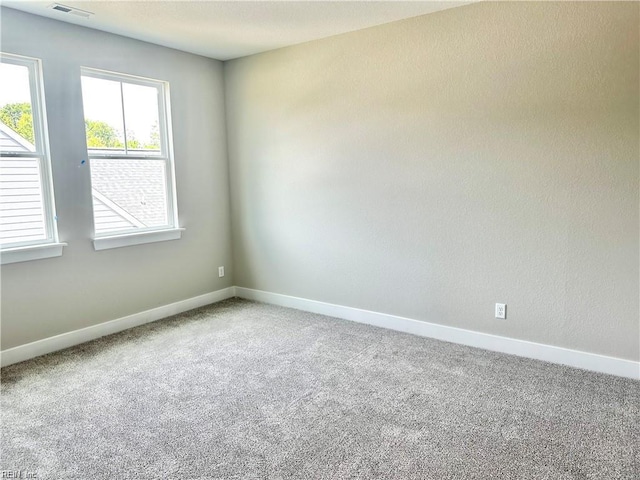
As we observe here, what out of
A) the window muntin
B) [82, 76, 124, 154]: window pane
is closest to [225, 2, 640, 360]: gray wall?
[82, 76, 124, 154]: window pane

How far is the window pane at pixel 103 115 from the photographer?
3.56m

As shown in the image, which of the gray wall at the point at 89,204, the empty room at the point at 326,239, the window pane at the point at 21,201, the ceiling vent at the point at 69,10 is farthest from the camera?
the gray wall at the point at 89,204

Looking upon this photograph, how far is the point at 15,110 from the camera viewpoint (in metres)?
3.14

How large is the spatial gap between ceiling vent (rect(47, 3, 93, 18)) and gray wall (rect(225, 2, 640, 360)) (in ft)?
5.10

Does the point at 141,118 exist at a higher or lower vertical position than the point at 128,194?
higher

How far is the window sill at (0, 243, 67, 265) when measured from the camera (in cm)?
309

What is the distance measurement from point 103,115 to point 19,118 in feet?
2.11

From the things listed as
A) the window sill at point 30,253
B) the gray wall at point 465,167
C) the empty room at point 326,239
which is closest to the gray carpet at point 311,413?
the empty room at point 326,239

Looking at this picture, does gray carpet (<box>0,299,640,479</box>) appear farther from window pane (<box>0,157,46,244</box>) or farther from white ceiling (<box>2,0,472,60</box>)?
white ceiling (<box>2,0,472,60</box>)

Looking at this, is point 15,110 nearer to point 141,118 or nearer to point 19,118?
point 19,118

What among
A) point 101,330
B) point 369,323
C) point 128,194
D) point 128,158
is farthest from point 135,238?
point 369,323

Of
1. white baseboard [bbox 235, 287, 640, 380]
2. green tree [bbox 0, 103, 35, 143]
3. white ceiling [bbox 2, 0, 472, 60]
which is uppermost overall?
white ceiling [bbox 2, 0, 472, 60]

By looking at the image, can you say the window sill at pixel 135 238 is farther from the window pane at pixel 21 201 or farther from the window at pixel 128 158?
the window pane at pixel 21 201

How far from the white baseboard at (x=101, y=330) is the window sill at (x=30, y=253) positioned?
2.09 ft
